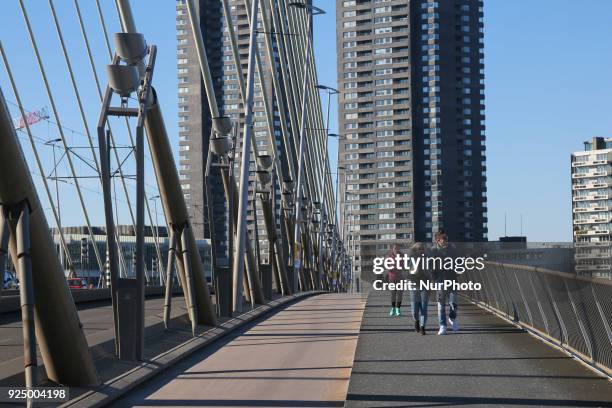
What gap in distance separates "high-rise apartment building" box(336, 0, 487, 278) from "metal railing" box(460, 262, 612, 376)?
6054 inches

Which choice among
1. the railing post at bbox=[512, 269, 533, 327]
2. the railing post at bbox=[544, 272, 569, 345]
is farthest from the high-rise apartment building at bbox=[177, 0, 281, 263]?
the railing post at bbox=[544, 272, 569, 345]

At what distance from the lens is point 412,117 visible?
179 metres

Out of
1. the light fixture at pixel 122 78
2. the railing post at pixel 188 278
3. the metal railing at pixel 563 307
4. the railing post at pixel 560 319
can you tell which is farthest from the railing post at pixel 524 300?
the light fixture at pixel 122 78

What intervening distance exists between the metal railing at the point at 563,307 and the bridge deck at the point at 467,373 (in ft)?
0.91

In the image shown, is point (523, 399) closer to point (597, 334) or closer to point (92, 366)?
point (597, 334)

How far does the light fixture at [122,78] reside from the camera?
15.3m

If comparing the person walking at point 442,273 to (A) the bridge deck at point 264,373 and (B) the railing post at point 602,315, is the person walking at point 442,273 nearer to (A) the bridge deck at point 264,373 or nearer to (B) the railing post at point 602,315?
(A) the bridge deck at point 264,373

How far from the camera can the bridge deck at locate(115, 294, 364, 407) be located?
11922mm

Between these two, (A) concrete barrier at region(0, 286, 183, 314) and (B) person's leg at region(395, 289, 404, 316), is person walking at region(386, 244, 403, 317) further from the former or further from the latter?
(A) concrete barrier at region(0, 286, 183, 314)

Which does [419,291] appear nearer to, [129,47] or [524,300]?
[524,300]

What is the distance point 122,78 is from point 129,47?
3.80 ft

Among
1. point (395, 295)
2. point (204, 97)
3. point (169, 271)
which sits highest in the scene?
point (204, 97)

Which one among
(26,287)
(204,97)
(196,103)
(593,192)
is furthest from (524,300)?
(593,192)

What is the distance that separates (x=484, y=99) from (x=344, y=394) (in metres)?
174
